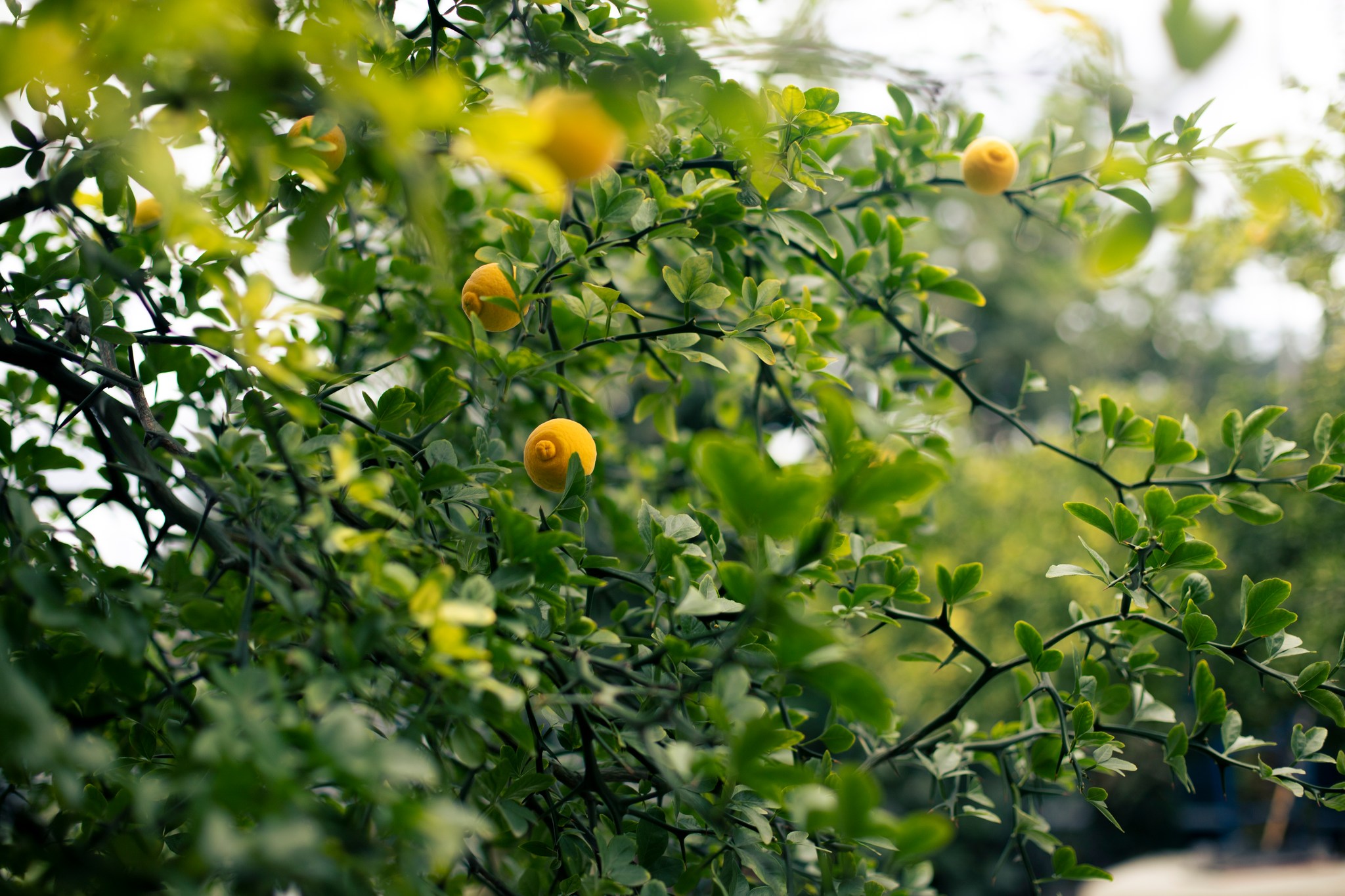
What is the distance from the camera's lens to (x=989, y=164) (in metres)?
1.04

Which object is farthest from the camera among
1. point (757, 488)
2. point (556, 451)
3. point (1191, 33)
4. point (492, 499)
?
point (556, 451)

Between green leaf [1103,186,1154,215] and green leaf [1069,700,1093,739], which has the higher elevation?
green leaf [1103,186,1154,215]

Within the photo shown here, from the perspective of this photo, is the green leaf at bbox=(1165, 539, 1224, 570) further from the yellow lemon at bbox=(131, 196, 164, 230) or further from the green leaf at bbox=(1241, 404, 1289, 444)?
the yellow lemon at bbox=(131, 196, 164, 230)

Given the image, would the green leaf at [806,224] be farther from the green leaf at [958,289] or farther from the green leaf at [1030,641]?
the green leaf at [1030,641]

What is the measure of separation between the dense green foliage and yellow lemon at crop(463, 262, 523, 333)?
0.06ft

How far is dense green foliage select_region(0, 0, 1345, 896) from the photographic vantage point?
0.39 metres

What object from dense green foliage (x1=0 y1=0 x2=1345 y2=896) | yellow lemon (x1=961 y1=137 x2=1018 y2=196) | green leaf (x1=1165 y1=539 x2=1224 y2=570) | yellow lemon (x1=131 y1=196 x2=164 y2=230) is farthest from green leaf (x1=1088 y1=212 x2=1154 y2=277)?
yellow lemon (x1=131 y1=196 x2=164 y2=230)

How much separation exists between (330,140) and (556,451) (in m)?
0.37

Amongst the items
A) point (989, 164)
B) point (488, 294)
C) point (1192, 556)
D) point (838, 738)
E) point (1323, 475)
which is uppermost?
point (989, 164)

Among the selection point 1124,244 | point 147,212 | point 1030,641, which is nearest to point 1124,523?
point 1030,641

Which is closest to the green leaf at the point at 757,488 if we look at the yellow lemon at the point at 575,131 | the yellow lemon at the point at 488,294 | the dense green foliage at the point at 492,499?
the dense green foliage at the point at 492,499

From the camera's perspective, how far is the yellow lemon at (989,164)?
104cm

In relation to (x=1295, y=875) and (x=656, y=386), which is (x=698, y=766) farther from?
(x=1295, y=875)

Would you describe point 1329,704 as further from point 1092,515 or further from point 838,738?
point 838,738
